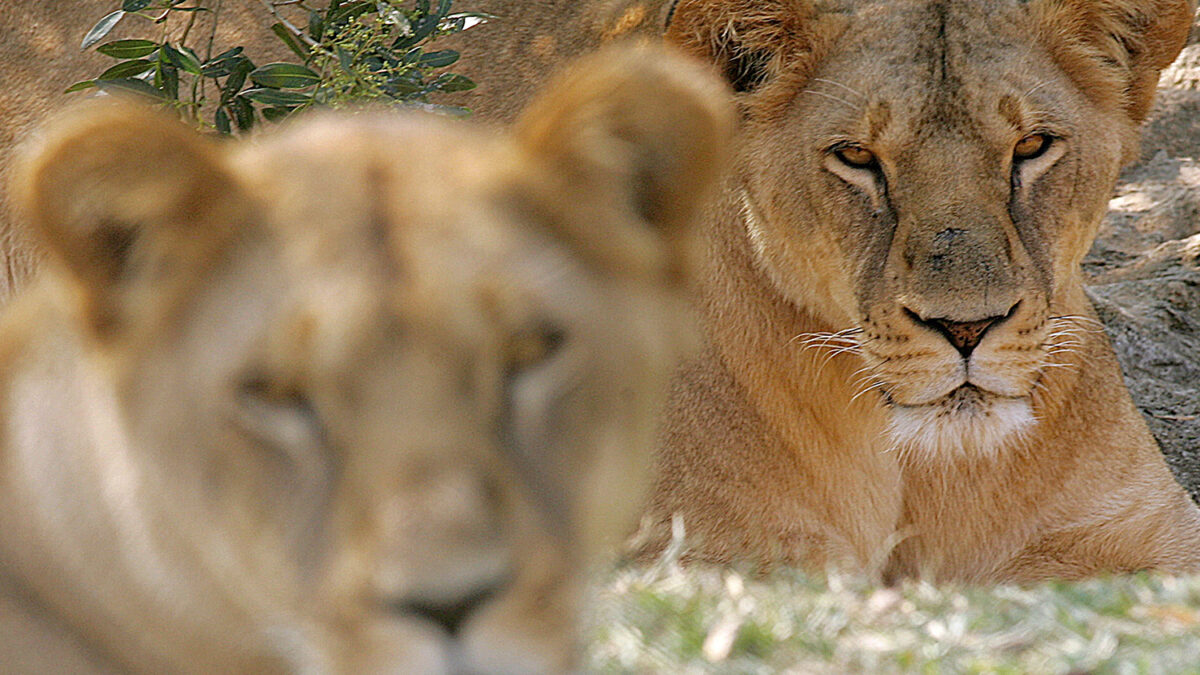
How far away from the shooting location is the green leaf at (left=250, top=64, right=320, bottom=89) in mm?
3439

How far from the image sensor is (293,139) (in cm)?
166

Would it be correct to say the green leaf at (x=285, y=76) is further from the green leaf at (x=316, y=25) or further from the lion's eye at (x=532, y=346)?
the lion's eye at (x=532, y=346)

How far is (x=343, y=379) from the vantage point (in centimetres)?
139

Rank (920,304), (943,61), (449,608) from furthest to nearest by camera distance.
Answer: (943,61), (920,304), (449,608)

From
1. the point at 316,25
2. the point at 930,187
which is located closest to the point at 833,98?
the point at 930,187

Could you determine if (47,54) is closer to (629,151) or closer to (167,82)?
(167,82)

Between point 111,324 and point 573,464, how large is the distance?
1.55ft

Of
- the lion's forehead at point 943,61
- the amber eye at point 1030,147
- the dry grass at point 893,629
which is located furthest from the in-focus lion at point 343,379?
the amber eye at point 1030,147

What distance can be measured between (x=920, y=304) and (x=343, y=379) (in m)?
1.88

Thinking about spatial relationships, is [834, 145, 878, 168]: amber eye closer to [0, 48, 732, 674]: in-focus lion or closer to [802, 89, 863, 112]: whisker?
[802, 89, 863, 112]: whisker

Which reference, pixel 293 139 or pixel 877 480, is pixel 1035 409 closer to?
pixel 877 480

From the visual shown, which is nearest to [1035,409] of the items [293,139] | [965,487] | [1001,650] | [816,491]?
[965,487]

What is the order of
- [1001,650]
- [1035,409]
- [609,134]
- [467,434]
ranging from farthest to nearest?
[1035,409] → [1001,650] → [609,134] → [467,434]

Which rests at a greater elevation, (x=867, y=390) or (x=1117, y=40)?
(x=1117, y=40)
